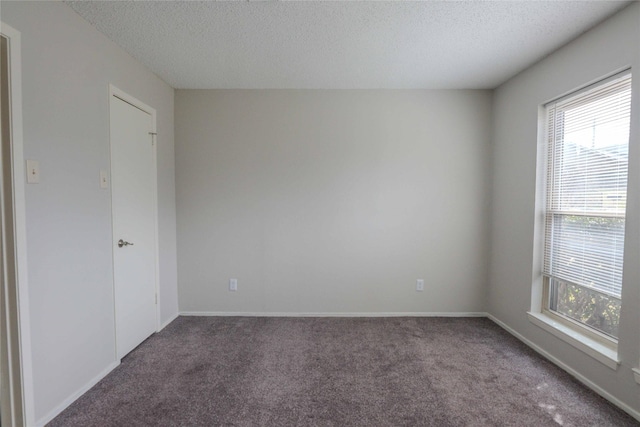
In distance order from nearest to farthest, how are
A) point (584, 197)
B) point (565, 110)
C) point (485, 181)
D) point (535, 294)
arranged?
point (584, 197)
point (565, 110)
point (535, 294)
point (485, 181)

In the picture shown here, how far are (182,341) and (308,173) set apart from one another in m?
2.13

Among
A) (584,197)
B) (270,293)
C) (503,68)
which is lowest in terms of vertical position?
(270,293)

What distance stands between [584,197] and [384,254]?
5.87ft

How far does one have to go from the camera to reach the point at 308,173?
10.4 ft

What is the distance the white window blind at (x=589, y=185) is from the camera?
1875 millimetres

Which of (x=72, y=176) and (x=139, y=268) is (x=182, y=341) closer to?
(x=139, y=268)

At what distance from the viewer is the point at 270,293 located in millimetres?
3234

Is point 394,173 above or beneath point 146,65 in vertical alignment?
beneath

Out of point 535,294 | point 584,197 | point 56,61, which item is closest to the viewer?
point 56,61

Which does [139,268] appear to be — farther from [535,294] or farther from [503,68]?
[503,68]

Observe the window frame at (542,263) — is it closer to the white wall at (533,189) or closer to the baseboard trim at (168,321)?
the white wall at (533,189)

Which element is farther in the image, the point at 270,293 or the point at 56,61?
Answer: the point at 270,293

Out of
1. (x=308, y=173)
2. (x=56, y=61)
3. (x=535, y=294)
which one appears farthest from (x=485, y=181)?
(x=56, y=61)

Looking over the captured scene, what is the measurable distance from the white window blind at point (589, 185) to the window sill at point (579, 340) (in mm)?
393
